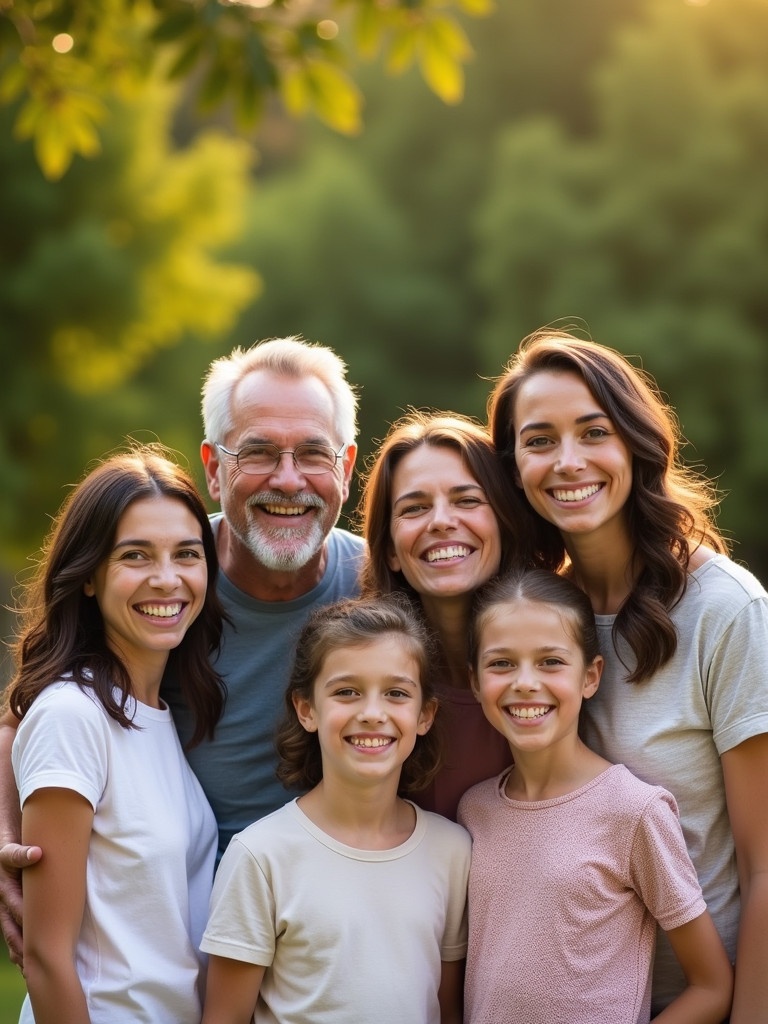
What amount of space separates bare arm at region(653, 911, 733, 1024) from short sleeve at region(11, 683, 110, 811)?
4.47 ft

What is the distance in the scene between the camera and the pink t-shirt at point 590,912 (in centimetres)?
286

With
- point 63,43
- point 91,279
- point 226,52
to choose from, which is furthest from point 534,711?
point 91,279

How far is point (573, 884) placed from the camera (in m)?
2.89

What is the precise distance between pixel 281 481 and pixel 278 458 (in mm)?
90

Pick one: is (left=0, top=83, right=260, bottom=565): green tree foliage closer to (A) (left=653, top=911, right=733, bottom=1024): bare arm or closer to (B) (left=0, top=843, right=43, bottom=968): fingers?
(B) (left=0, top=843, right=43, bottom=968): fingers

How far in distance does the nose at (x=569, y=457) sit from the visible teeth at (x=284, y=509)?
2.89 feet

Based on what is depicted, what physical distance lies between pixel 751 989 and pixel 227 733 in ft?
4.87

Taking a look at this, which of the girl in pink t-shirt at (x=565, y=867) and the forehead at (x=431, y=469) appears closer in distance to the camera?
the girl in pink t-shirt at (x=565, y=867)

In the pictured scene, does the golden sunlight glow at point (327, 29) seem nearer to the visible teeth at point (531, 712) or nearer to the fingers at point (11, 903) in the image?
the visible teeth at point (531, 712)

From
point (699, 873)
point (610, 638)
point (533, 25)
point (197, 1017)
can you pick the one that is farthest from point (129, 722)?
point (533, 25)

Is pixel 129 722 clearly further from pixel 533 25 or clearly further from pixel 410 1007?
pixel 533 25

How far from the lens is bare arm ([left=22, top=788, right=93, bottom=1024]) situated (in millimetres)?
2814

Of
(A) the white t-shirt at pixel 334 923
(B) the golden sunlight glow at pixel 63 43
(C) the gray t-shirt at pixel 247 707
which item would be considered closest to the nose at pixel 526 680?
(A) the white t-shirt at pixel 334 923

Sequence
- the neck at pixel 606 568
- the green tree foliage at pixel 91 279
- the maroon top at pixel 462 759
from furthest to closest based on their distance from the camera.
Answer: the green tree foliage at pixel 91 279
the maroon top at pixel 462 759
the neck at pixel 606 568
